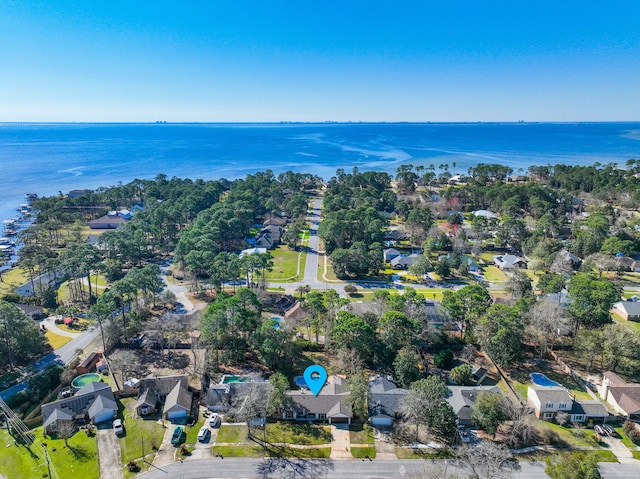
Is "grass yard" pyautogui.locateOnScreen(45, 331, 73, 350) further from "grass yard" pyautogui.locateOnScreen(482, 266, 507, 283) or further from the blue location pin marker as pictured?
"grass yard" pyautogui.locateOnScreen(482, 266, 507, 283)

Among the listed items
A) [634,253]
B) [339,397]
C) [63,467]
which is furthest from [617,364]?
[63,467]

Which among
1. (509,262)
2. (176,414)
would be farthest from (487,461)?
(509,262)

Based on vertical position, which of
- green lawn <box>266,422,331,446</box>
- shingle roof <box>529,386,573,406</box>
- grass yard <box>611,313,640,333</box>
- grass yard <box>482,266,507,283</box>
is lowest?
green lawn <box>266,422,331,446</box>

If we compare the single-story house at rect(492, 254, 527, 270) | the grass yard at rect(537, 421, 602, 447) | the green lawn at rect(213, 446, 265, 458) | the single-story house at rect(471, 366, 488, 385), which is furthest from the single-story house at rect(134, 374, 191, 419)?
the single-story house at rect(492, 254, 527, 270)

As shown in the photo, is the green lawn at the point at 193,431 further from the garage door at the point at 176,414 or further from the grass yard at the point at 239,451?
the grass yard at the point at 239,451

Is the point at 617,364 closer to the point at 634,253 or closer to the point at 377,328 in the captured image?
the point at 377,328

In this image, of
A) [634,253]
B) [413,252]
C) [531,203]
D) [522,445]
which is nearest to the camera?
[522,445]
